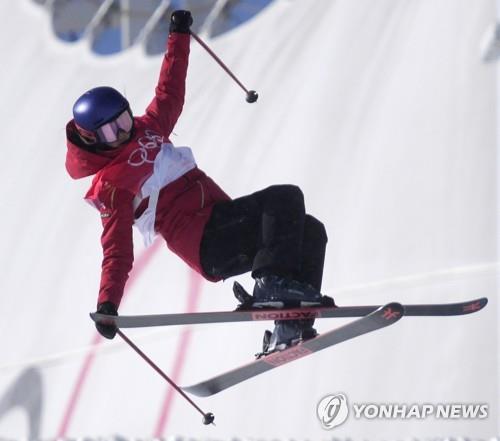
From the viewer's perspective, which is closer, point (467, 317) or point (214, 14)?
point (467, 317)

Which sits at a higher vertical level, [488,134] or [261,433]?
[488,134]

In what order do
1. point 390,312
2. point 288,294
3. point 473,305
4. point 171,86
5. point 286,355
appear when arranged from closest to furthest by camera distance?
1. point 390,312
2. point 288,294
3. point 286,355
4. point 473,305
5. point 171,86

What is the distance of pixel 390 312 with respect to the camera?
4.79 meters

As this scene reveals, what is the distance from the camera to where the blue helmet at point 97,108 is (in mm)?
4984

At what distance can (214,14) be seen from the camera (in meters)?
10.1

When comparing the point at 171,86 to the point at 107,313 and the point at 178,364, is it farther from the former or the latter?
the point at 178,364

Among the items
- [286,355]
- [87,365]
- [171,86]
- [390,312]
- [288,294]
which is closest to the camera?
[390,312]

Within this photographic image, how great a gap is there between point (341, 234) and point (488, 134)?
1154 millimetres

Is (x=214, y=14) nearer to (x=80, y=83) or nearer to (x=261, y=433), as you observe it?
(x=80, y=83)

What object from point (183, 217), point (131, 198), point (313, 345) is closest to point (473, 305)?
point (313, 345)

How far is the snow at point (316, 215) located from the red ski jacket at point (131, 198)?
1673 mm

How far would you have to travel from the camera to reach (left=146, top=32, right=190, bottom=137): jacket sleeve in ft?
17.9

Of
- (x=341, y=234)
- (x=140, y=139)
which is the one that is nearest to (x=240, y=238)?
(x=140, y=139)

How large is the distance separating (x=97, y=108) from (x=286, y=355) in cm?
144
